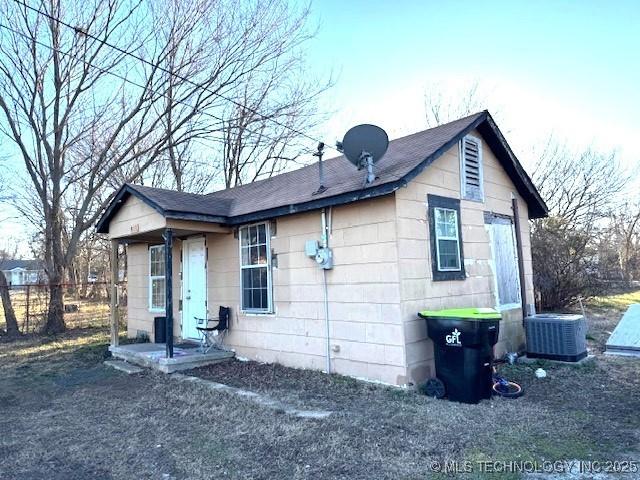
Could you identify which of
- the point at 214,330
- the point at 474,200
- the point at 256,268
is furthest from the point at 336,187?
the point at 214,330

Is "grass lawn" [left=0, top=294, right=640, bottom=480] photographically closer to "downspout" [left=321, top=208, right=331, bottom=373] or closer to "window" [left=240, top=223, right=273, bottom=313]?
"downspout" [left=321, top=208, right=331, bottom=373]

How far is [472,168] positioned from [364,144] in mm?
2221

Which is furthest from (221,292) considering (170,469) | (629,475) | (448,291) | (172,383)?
(629,475)

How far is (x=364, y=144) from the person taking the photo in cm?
652

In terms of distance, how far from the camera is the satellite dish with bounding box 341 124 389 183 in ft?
21.2

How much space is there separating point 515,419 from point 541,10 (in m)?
7.73

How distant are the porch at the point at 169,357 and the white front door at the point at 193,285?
1.57 ft

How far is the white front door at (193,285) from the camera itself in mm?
9086

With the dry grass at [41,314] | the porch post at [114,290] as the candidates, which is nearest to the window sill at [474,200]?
the porch post at [114,290]

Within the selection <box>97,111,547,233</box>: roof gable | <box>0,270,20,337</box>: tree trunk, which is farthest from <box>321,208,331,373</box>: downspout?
<box>0,270,20,337</box>: tree trunk

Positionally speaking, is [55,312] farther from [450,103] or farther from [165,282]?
[450,103]

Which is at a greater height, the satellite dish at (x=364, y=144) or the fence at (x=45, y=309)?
the satellite dish at (x=364, y=144)

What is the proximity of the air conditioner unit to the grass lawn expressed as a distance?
1.12 feet

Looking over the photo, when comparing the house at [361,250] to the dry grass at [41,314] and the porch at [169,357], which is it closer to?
the porch at [169,357]
